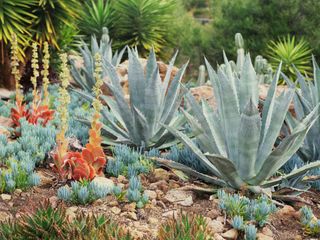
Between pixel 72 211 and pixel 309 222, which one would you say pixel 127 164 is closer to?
pixel 72 211

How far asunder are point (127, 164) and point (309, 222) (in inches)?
57.8

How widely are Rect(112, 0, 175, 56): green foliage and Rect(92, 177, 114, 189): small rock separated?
8.20 meters

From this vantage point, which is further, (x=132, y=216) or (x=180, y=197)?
(x=180, y=197)

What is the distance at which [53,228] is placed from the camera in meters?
2.99

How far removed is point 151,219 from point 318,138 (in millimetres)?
1686

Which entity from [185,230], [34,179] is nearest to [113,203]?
[34,179]

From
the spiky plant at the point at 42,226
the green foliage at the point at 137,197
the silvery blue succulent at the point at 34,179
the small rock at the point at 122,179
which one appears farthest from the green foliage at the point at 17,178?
the spiky plant at the point at 42,226

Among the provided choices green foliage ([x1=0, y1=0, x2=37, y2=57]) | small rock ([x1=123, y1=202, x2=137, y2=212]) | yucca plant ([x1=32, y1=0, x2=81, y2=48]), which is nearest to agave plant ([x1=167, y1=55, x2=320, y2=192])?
small rock ([x1=123, y1=202, x2=137, y2=212])

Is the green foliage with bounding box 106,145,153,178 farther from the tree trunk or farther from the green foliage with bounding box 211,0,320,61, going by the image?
the green foliage with bounding box 211,0,320,61

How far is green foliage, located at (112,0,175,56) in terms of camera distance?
11.9m

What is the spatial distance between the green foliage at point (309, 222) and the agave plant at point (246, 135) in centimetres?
25

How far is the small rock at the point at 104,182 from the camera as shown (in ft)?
12.5

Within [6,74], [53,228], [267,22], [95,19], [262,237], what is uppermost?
[267,22]

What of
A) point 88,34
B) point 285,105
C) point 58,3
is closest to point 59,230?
point 285,105
